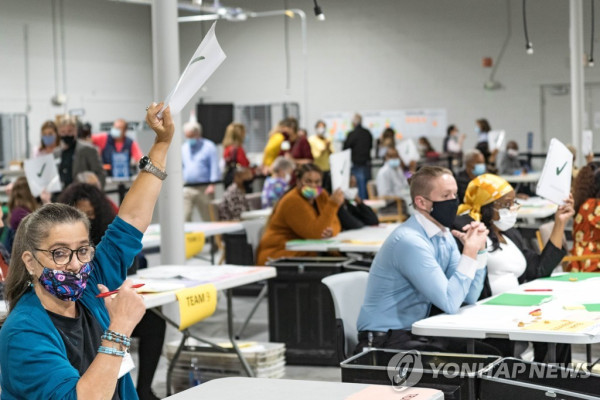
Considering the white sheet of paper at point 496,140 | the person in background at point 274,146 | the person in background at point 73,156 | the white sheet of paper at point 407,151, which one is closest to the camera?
the person in background at point 73,156

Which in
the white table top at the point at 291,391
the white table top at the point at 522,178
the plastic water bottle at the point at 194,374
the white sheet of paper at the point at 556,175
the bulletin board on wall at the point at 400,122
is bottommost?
the plastic water bottle at the point at 194,374

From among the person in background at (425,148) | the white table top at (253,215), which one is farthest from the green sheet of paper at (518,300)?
the person in background at (425,148)

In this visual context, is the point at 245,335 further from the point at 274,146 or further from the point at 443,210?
the point at 274,146

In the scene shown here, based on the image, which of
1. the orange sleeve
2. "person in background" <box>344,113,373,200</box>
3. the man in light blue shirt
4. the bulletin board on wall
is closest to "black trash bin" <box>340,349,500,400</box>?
the man in light blue shirt

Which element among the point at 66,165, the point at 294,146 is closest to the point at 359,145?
the point at 294,146

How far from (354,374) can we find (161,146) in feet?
4.02

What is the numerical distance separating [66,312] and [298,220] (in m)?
4.41

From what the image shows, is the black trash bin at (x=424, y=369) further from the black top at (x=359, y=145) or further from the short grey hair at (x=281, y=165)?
the black top at (x=359, y=145)

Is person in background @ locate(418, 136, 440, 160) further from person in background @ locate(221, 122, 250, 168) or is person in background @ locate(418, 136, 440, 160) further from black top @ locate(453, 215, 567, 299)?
black top @ locate(453, 215, 567, 299)

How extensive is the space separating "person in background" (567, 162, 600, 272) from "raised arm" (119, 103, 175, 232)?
375cm

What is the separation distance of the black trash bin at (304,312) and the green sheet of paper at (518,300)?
75.8 inches

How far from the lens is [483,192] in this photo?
187 inches

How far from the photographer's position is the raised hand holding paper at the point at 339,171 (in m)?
7.19

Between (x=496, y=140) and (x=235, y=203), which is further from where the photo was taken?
(x=496, y=140)
